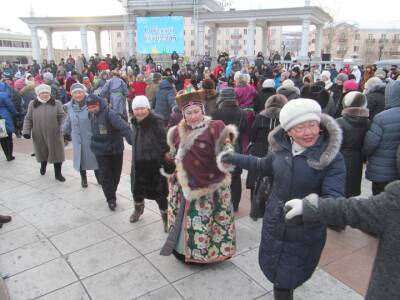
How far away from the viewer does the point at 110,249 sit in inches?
159

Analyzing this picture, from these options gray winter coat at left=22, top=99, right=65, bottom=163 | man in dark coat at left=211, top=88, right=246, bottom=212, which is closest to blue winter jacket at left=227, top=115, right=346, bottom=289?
man in dark coat at left=211, top=88, right=246, bottom=212

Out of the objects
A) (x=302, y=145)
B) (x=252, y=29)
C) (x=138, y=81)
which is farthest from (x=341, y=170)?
(x=252, y=29)

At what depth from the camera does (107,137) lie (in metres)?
4.89

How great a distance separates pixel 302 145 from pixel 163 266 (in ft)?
6.87

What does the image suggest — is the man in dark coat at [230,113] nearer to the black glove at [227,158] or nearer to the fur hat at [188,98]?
the fur hat at [188,98]

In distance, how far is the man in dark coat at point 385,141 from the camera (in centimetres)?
374

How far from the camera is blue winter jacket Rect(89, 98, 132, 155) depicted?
486 centimetres

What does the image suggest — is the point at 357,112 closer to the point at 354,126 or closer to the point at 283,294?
the point at 354,126

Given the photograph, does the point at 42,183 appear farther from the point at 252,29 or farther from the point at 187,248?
the point at 252,29

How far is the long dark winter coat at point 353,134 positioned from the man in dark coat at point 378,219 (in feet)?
8.63

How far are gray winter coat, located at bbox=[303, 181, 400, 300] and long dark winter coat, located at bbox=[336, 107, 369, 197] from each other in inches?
104

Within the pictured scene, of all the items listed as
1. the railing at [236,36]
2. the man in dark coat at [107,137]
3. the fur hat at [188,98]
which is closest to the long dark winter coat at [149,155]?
the man in dark coat at [107,137]

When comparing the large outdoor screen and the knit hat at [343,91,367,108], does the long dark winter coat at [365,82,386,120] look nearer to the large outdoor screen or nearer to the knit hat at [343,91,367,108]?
the knit hat at [343,91,367,108]

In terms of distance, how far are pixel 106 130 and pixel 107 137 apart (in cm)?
10
